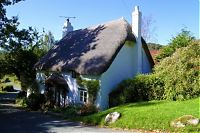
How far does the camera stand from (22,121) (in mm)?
24281

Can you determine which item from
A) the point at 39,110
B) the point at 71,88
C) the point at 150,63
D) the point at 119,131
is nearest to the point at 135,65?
the point at 150,63

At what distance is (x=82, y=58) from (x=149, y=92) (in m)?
6.71

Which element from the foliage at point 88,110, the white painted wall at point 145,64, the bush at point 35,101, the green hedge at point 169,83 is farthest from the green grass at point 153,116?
the bush at point 35,101

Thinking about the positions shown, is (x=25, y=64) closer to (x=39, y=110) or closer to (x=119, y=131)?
(x=39, y=110)

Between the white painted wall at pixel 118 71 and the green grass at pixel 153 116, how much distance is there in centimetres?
423

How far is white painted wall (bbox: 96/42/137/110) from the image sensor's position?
27.6 meters

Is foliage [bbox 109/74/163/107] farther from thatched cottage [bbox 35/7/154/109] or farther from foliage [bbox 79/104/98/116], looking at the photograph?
foliage [bbox 79/104/98/116]

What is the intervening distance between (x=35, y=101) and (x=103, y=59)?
8634 millimetres

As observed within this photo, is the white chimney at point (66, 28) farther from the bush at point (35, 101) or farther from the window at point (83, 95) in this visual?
the window at point (83, 95)

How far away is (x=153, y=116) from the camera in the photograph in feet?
63.6

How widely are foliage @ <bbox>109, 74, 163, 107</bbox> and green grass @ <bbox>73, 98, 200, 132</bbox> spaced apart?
9.03ft

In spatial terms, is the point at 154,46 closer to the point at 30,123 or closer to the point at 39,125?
the point at 30,123

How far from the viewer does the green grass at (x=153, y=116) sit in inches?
725

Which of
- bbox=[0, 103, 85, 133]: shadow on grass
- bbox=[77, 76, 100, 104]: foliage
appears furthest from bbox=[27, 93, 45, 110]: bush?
bbox=[77, 76, 100, 104]: foliage
